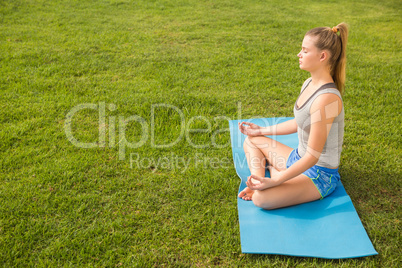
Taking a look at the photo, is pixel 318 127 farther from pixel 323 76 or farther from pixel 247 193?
pixel 247 193

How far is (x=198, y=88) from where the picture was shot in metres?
4.18

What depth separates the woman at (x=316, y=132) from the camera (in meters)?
2.25

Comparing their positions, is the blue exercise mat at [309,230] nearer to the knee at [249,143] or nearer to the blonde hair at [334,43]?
the knee at [249,143]

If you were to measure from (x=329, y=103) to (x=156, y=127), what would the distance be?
1.75m

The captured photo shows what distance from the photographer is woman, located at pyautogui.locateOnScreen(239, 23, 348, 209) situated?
7.38 ft

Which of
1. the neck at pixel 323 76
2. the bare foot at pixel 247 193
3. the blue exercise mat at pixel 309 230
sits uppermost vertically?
the neck at pixel 323 76

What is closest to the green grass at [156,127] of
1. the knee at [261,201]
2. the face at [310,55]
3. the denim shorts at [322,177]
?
the knee at [261,201]

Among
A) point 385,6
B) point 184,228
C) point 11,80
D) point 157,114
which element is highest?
point 385,6

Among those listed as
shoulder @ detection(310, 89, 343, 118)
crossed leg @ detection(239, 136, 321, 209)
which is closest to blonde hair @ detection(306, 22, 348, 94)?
shoulder @ detection(310, 89, 343, 118)

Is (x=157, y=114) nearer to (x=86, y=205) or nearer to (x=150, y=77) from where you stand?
(x=150, y=77)

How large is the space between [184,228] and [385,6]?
7.46m

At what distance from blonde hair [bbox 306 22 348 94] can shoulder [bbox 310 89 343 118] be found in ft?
0.57

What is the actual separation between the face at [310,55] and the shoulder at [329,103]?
208 millimetres

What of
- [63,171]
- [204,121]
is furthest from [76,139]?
[204,121]
